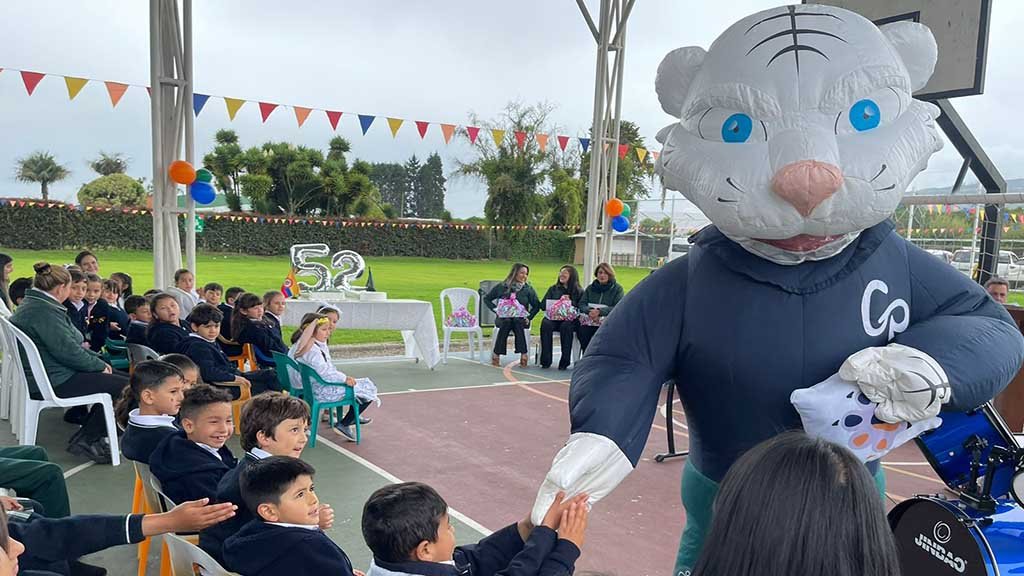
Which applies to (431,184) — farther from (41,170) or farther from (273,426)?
(273,426)

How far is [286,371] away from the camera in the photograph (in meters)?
5.05

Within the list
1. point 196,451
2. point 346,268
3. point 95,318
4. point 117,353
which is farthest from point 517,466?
point 346,268

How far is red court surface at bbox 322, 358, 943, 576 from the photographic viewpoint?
346 centimetres

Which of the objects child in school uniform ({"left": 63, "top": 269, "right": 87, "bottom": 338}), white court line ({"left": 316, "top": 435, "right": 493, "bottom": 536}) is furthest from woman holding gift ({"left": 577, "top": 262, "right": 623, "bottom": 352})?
child in school uniform ({"left": 63, "top": 269, "right": 87, "bottom": 338})

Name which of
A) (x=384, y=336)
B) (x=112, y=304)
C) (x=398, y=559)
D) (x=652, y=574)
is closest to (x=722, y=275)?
(x=398, y=559)

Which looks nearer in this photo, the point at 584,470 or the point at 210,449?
the point at 584,470

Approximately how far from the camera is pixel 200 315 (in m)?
4.81

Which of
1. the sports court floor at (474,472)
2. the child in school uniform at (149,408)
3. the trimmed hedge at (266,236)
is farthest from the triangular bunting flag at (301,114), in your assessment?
the trimmed hedge at (266,236)

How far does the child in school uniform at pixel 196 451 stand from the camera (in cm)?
248

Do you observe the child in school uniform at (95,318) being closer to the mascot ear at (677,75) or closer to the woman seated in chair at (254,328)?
the woman seated in chair at (254,328)

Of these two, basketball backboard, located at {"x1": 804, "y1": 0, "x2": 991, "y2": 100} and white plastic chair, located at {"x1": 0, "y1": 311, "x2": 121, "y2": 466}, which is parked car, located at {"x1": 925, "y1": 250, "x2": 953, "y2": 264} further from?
white plastic chair, located at {"x1": 0, "y1": 311, "x2": 121, "y2": 466}

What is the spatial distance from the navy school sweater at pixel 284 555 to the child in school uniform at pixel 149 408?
1.08 metres

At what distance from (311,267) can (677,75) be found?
21.7 feet

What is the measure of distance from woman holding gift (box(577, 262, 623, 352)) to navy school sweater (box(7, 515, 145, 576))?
6075mm
